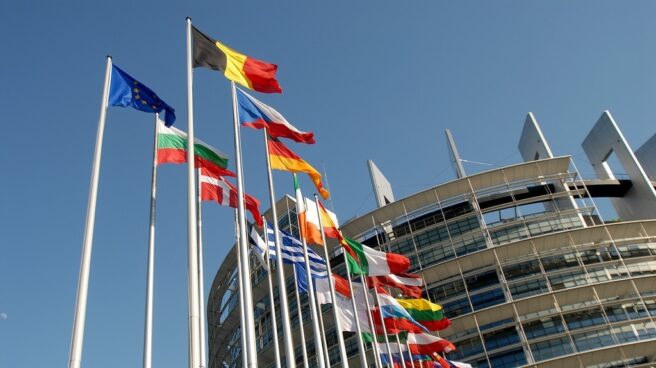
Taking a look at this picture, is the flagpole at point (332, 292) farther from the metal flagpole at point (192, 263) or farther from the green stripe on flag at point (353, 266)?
the metal flagpole at point (192, 263)

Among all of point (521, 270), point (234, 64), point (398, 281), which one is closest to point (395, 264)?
point (398, 281)

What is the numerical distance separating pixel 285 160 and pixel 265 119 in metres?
1.53

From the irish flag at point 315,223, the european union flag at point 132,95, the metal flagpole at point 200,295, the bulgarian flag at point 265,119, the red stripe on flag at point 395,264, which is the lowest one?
the metal flagpole at point 200,295

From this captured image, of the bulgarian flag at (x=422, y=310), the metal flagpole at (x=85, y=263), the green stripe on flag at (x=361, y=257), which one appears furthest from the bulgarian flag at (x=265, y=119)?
the bulgarian flag at (x=422, y=310)

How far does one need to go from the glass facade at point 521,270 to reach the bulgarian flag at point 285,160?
24.3 m

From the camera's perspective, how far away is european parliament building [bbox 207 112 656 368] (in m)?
40.6

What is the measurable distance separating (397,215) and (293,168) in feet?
106

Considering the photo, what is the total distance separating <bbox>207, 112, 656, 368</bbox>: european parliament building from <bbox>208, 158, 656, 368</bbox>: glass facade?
9 cm

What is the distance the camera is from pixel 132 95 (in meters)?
14.8

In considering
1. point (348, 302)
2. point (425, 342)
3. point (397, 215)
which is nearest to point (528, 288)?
point (397, 215)

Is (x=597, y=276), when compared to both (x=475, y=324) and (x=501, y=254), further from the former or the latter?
(x=475, y=324)

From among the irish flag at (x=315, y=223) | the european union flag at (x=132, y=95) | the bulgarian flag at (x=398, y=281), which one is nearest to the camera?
the european union flag at (x=132, y=95)

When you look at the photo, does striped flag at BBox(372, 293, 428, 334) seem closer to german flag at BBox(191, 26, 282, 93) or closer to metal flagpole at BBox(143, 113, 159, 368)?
german flag at BBox(191, 26, 282, 93)

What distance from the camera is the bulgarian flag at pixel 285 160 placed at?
18.5 m
